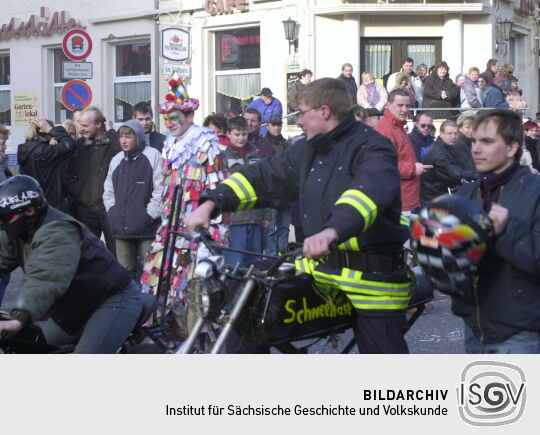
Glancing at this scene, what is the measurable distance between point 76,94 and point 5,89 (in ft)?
49.6

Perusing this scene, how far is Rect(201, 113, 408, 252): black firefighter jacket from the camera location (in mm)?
4020

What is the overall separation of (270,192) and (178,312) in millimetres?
778

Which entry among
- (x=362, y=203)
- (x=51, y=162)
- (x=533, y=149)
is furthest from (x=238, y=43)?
(x=362, y=203)

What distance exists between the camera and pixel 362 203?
157 inches

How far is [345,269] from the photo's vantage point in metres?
4.21

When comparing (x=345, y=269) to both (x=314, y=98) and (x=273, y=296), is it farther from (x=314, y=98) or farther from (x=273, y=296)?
(x=314, y=98)

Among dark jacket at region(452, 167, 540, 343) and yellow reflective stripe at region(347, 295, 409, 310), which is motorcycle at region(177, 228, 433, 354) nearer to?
yellow reflective stripe at region(347, 295, 409, 310)

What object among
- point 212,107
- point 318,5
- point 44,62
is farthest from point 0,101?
point 318,5

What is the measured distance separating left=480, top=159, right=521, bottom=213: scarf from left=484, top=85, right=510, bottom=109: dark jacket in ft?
49.6

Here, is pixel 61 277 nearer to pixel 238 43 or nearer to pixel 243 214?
pixel 243 214

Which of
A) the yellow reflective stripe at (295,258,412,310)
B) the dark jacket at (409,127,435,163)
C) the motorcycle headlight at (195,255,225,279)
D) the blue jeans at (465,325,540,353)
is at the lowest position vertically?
the blue jeans at (465,325,540,353)

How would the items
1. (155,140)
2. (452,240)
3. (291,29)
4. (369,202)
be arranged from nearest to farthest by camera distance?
(452,240), (369,202), (155,140), (291,29)
